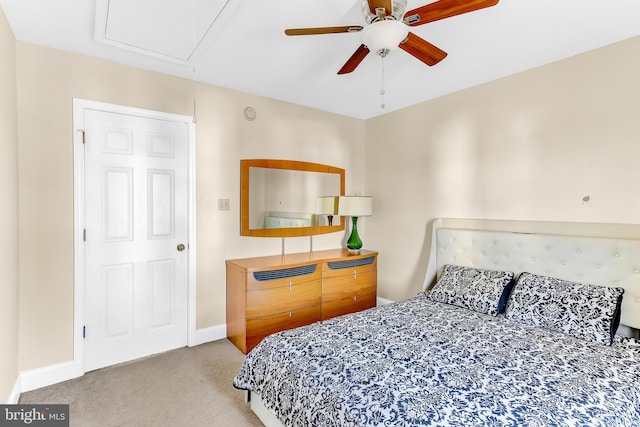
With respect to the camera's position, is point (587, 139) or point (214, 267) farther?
point (214, 267)

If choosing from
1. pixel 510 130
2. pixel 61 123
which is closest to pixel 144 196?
pixel 61 123

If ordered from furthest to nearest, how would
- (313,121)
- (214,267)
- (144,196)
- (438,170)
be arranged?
1. (313,121)
2. (438,170)
3. (214,267)
4. (144,196)

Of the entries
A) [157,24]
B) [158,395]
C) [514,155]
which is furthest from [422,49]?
[158,395]

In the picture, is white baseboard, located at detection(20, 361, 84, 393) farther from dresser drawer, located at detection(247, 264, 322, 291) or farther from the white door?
dresser drawer, located at detection(247, 264, 322, 291)

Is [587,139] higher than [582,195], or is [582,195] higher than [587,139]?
[587,139]

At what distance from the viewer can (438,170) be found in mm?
3334

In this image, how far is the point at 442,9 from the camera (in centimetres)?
148

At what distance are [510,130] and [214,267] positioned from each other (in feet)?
9.78

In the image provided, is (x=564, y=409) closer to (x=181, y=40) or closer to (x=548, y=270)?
(x=548, y=270)

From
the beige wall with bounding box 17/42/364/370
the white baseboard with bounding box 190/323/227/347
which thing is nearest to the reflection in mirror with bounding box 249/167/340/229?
the beige wall with bounding box 17/42/364/370

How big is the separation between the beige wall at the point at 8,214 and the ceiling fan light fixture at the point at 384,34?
2090mm

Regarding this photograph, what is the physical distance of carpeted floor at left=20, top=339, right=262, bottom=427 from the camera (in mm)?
1967

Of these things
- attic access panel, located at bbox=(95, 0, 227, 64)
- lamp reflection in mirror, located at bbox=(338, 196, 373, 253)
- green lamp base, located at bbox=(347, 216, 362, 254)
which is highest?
attic access panel, located at bbox=(95, 0, 227, 64)

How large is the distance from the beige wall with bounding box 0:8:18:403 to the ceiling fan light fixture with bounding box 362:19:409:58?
2.09 m
